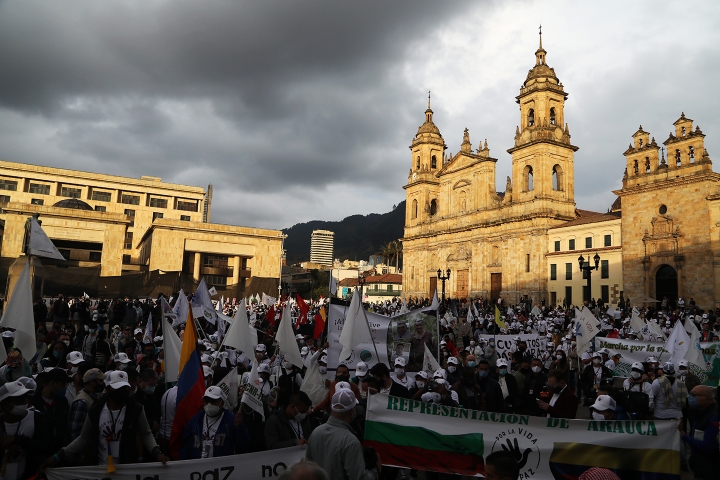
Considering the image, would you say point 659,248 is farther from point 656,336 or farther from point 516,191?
point 656,336

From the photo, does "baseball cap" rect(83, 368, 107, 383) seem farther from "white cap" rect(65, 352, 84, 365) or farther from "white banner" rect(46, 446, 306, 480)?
"white banner" rect(46, 446, 306, 480)

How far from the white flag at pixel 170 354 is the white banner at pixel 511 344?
9.44 meters

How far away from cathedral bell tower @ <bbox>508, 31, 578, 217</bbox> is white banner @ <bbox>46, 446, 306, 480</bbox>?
48.0m

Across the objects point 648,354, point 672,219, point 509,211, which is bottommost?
point 648,354

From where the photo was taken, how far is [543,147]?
50188mm

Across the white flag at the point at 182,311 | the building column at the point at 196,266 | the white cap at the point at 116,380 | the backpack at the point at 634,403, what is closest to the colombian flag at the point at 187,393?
the white cap at the point at 116,380

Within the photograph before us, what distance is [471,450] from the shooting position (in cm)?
588

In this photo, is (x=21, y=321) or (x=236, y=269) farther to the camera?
(x=236, y=269)

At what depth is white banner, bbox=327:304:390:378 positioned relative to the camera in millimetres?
10234

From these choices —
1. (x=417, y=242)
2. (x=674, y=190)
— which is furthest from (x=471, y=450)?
(x=417, y=242)

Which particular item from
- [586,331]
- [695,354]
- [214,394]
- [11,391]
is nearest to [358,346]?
[214,394]

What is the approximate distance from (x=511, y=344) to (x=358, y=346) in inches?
245

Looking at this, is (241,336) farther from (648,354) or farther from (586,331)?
(648,354)

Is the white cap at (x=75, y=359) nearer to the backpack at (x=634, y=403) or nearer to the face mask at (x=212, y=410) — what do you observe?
the face mask at (x=212, y=410)
